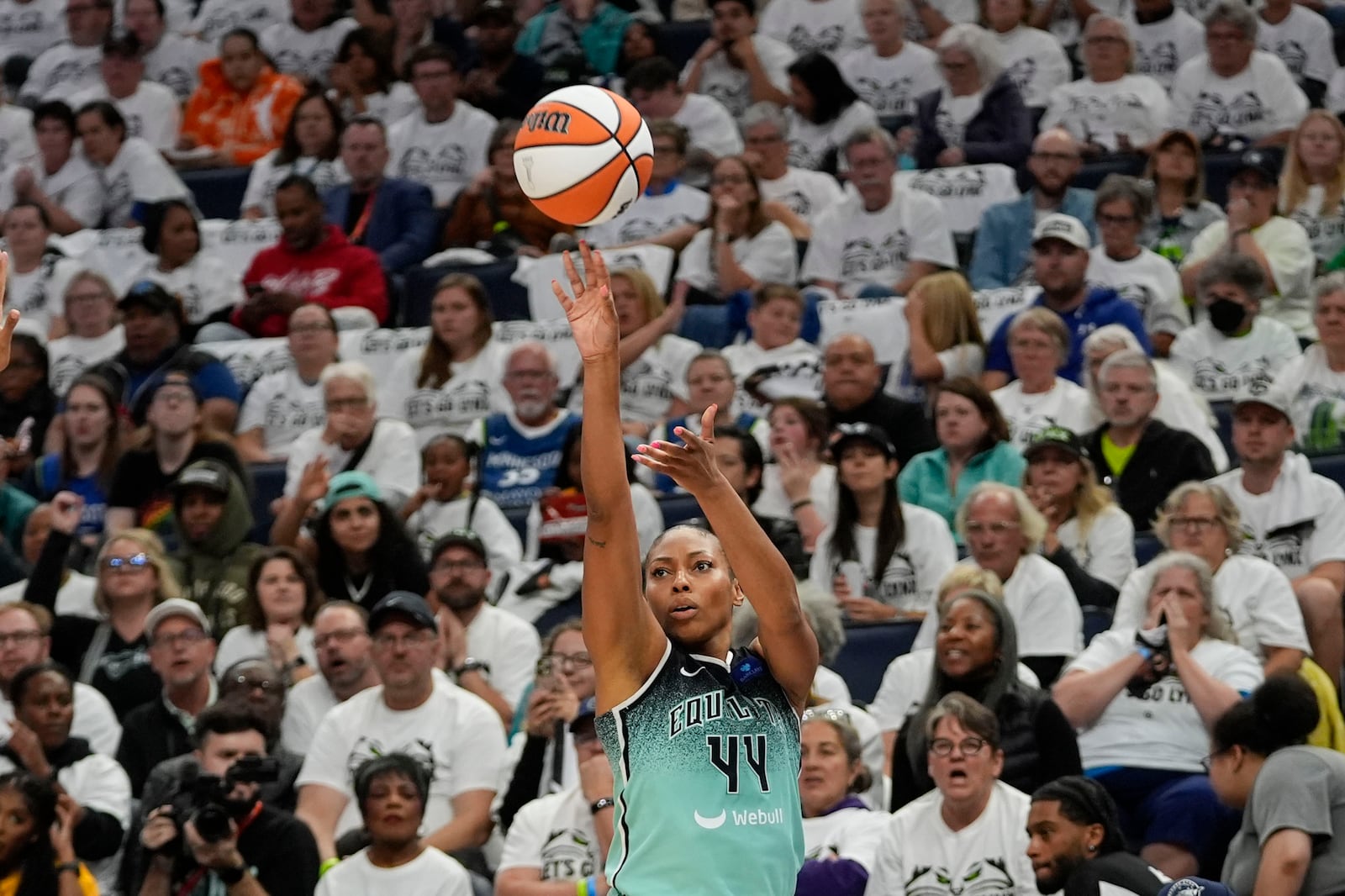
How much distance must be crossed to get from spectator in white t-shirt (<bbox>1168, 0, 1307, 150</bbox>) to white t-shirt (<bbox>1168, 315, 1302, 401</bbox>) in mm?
2265

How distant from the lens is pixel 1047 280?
11336 mm

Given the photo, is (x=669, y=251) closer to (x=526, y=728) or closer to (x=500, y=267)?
(x=500, y=267)

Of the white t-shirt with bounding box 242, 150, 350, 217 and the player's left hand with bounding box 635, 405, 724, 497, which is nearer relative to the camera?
the player's left hand with bounding box 635, 405, 724, 497

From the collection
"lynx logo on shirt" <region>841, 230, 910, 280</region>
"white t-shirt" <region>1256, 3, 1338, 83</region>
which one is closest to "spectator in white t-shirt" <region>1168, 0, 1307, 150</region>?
"white t-shirt" <region>1256, 3, 1338, 83</region>

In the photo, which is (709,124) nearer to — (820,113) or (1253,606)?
(820,113)

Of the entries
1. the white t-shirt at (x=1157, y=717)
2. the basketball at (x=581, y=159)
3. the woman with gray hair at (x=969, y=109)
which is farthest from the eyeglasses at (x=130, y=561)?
the woman with gray hair at (x=969, y=109)

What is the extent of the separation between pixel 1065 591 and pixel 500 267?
198 inches

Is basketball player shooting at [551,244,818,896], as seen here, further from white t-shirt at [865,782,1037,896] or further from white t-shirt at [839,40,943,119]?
white t-shirt at [839,40,943,119]

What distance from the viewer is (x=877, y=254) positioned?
1251cm

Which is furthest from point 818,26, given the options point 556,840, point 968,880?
point 968,880

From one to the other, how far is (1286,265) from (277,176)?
6.45m

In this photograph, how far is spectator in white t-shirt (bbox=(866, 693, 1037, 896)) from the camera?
756 centimetres

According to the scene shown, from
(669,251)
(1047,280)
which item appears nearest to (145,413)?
(669,251)

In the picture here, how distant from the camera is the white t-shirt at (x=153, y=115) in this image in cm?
1540
